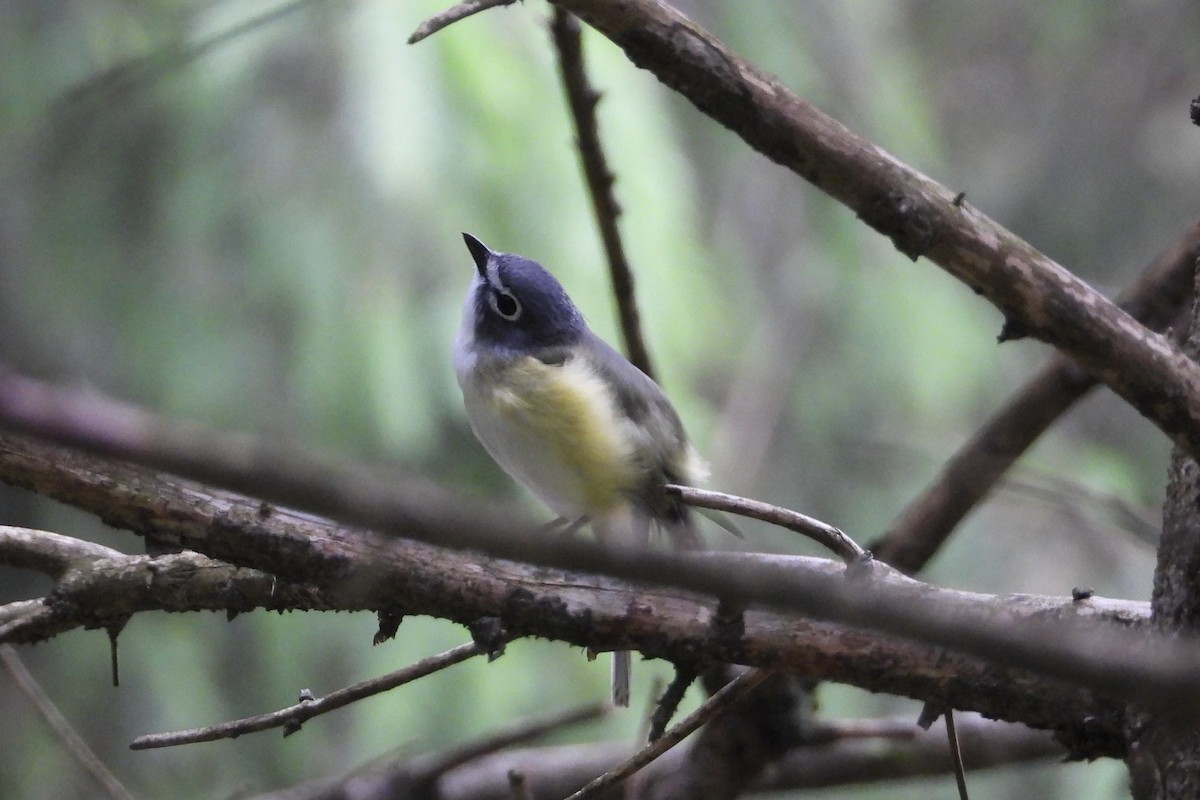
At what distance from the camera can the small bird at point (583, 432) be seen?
98.7 inches

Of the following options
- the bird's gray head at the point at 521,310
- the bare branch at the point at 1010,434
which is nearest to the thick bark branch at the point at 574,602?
the bare branch at the point at 1010,434

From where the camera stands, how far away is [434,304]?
363 cm

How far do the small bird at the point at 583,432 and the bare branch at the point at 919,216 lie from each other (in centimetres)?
94

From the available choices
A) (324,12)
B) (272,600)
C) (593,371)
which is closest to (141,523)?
(272,600)

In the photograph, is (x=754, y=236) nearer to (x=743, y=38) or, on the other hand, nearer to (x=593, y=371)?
(x=743, y=38)

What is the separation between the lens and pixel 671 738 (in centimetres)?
156

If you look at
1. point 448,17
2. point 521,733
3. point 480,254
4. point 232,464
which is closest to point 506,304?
point 480,254

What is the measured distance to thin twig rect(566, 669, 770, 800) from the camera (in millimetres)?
1554

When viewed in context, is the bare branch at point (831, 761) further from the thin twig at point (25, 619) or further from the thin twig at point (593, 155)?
the thin twig at point (25, 619)

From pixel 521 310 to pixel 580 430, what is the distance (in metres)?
0.41

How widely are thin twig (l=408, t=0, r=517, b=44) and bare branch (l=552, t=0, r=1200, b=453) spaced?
0.20 m

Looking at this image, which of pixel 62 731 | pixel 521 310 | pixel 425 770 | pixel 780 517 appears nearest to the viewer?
pixel 780 517

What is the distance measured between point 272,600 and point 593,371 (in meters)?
1.18

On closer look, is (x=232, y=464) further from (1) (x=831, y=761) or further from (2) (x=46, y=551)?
(1) (x=831, y=761)
